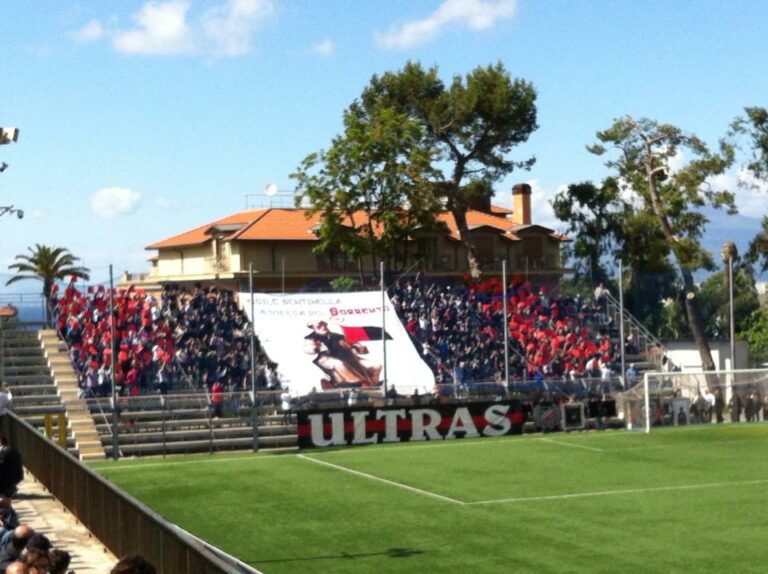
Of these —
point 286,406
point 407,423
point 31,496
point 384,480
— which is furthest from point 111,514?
point 286,406

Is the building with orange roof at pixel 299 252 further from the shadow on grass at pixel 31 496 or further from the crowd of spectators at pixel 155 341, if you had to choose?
the shadow on grass at pixel 31 496

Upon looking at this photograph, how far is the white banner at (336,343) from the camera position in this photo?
46094 mm

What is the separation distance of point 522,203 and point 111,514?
62797 millimetres

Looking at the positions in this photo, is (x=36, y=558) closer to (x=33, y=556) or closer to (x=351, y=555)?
(x=33, y=556)

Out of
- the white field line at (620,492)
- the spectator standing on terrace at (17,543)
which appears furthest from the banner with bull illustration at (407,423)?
the spectator standing on terrace at (17,543)

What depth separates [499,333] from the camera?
50.9m

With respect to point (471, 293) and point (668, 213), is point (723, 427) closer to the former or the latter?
point (471, 293)

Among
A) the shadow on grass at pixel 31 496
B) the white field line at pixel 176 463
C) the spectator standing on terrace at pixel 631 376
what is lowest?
the white field line at pixel 176 463

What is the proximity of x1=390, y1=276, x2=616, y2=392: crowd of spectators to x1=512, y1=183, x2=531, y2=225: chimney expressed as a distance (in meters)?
24.4

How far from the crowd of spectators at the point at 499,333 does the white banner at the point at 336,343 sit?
136cm

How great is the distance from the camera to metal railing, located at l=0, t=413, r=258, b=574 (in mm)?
12414

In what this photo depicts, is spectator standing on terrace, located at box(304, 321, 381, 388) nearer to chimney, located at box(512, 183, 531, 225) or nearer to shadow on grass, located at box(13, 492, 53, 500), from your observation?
shadow on grass, located at box(13, 492, 53, 500)

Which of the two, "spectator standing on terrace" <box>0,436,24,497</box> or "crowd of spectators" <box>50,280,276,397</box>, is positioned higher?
"crowd of spectators" <box>50,280,276,397</box>

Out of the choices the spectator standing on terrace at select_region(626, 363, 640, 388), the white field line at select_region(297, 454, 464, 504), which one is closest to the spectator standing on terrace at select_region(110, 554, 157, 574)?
the white field line at select_region(297, 454, 464, 504)
